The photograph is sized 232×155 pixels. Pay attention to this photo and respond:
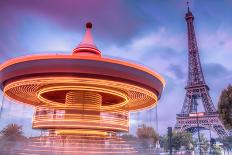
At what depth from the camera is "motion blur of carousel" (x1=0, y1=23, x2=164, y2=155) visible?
865 inches

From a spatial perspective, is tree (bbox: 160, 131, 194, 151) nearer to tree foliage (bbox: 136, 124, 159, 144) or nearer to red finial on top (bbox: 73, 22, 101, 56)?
tree foliage (bbox: 136, 124, 159, 144)

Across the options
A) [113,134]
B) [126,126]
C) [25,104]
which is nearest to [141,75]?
[126,126]

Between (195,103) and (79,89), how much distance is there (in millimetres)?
63150

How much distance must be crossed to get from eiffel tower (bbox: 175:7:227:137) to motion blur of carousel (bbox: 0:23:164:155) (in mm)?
46907

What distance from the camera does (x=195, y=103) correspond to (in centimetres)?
7950

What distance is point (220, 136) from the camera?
64.5m

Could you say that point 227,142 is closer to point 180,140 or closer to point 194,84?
point 180,140

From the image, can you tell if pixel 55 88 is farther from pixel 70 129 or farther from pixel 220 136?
pixel 220 136

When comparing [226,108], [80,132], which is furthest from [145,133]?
[80,132]

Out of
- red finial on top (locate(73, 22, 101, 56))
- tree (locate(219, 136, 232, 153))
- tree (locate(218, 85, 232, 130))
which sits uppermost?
red finial on top (locate(73, 22, 101, 56))

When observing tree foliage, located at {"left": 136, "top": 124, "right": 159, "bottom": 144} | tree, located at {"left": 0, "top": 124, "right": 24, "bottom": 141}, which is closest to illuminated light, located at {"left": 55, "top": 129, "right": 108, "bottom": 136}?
tree, located at {"left": 0, "top": 124, "right": 24, "bottom": 141}

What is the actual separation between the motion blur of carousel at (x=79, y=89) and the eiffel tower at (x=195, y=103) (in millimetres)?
46907

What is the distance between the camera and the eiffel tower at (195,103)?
229 ft

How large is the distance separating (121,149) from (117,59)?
9.25 meters
